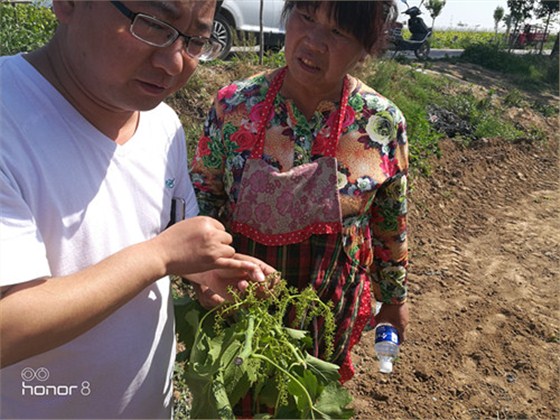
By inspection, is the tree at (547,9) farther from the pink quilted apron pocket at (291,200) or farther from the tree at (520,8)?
the pink quilted apron pocket at (291,200)

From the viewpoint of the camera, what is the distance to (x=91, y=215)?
106 centimetres

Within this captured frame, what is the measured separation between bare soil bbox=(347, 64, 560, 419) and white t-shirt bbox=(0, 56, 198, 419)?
2154 millimetres

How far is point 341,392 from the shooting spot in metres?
1.21

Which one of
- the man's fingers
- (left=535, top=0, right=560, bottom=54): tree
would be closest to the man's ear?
the man's fingers

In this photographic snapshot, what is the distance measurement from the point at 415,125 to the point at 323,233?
505cm

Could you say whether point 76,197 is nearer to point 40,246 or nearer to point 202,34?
point 40,246

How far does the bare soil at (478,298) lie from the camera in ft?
10.5

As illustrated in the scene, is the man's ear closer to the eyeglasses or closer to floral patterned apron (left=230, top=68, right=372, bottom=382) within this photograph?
the eyeglasses

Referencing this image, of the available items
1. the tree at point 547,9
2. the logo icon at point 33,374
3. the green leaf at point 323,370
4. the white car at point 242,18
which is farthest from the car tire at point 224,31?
the tree at point 547,9

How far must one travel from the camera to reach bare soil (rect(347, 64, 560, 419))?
321 centimetres

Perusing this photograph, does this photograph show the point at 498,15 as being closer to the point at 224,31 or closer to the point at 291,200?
the point at 224,31

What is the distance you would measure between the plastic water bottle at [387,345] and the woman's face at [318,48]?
35.3 inches

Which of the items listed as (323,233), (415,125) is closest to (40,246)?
(323,233)

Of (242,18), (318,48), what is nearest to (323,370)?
(318,48)
